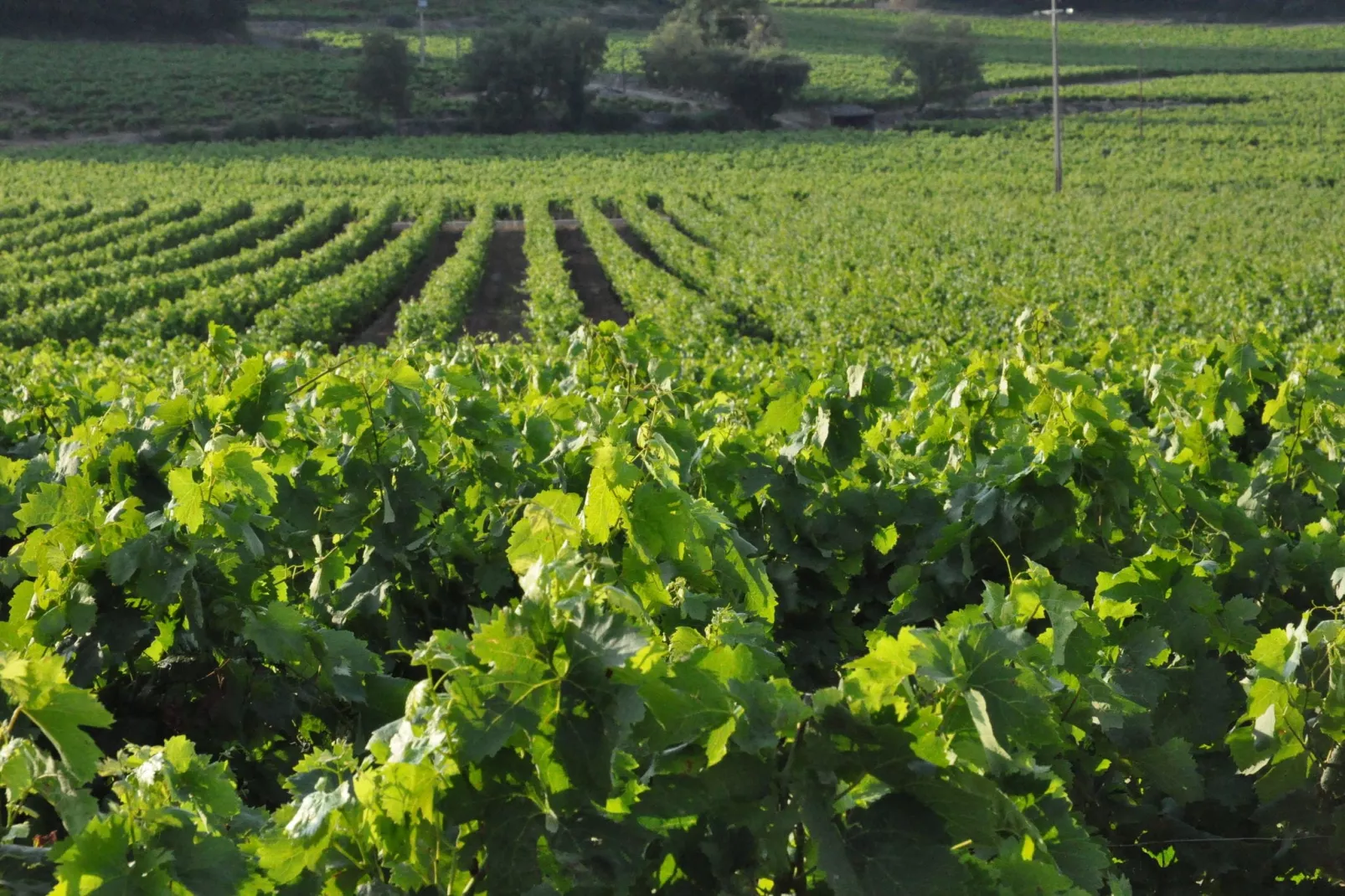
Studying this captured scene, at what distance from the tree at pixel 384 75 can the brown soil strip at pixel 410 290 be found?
37.6 meters

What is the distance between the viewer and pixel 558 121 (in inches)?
3054

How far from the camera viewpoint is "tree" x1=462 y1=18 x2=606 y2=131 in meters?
74.6

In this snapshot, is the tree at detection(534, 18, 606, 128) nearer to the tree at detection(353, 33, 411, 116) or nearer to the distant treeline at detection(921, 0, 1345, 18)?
the tree at detection(353, 33, 411, 116)

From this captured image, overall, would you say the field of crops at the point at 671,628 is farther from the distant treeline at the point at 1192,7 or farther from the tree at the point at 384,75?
the distant treeline at the point at 1192,7

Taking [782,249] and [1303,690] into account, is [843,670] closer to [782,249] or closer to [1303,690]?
[1303,690]

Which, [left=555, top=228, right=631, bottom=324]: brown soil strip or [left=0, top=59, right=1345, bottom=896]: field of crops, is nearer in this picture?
[left=0, top=59, right=1345, bottom=896]: field of crops

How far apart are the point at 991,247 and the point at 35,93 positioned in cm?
6245

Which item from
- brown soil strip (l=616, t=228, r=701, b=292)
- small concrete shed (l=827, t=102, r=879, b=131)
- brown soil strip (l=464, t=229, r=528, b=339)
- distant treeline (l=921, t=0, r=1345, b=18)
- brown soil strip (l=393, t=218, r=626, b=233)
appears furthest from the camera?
distant treeline (l=921, t=0, r=1345, b=18)

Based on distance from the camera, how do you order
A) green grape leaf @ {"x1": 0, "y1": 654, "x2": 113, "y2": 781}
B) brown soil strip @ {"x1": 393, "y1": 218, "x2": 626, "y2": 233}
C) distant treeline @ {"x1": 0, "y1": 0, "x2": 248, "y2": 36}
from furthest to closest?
1. distant treeline @ {"x1": 0, "y1": 0, "x2": 248, "y2": 36}
2. brown soil strip @ {"x1": 393, "y1": 218, "x2": 626, "y2": 233}
3. green grape leaf @ {"x1": 0, "y1": 654, "x2": 113, "y2": 781}

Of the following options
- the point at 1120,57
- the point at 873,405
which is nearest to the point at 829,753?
the point at 873,405

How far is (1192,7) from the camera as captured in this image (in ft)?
394

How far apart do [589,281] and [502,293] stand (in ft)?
8.44

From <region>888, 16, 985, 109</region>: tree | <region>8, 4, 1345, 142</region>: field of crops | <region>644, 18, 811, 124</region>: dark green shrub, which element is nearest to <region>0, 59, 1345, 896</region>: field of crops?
<region>8, 4, 1345, 142</region>: field of crops

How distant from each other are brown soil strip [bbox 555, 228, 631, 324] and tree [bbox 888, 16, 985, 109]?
163 ft
